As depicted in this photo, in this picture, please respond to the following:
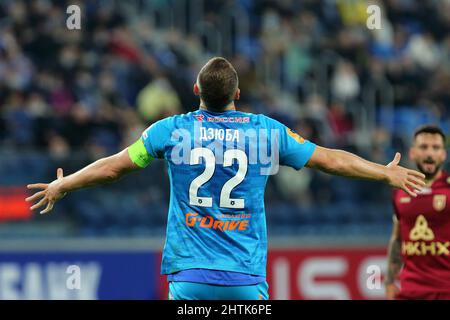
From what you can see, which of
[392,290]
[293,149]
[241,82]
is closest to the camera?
[293,149]

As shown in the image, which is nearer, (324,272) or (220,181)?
(220,181)

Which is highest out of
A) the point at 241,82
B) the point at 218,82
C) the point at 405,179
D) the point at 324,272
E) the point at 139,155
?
the point at 241,82

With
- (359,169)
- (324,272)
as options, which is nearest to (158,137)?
(359,169)

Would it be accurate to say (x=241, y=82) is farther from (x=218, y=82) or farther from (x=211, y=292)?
(x=211, y=292)

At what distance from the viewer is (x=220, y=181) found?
5543mm

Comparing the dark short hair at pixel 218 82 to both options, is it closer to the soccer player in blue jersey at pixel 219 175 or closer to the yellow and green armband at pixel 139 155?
the soccer player in blue jersey at pixel 219 175

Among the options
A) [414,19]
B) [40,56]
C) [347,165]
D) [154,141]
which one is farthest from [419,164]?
[414,19]

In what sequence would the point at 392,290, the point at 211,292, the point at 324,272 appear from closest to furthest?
1. the point at 211,292
2. the point at 392,290
3. the point at 324,272

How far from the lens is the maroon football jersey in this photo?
788 centimetres

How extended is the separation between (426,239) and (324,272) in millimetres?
5508

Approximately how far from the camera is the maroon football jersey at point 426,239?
788cm

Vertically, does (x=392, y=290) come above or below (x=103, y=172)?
below

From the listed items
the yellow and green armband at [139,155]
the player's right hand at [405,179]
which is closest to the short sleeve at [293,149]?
the player's right hand at [405,179]

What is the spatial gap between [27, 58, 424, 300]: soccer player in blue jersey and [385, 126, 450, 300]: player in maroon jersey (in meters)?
2.31
